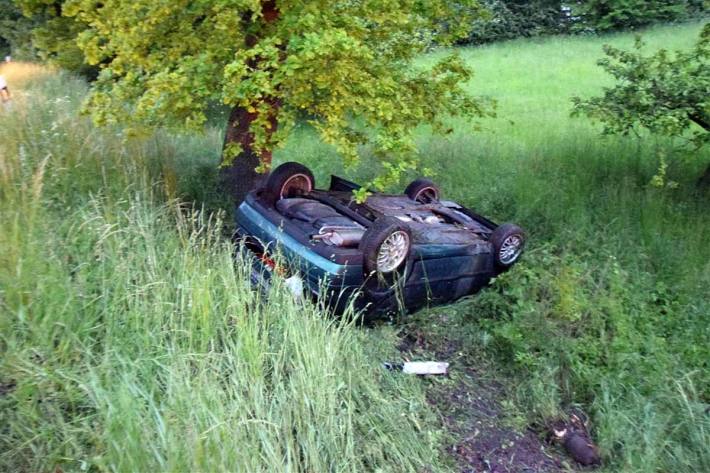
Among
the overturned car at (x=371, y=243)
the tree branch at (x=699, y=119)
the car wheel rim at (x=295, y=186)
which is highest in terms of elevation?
the tree branch at (x=699, y=119)

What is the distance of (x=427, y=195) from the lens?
677 cm

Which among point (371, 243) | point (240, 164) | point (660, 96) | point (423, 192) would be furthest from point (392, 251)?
point (660, 96)

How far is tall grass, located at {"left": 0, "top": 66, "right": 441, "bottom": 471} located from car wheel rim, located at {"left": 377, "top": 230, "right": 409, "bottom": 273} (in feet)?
1.77

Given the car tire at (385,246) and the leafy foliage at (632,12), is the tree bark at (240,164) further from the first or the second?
the leafy foliage at (632,12)

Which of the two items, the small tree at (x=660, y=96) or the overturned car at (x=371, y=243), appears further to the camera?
the small tree at (x=660, y=96)

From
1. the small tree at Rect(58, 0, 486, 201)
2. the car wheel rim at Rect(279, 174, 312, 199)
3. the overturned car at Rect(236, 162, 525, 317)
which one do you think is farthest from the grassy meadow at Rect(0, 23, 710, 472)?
the small tree at Rect(58, 0, 486, 201)

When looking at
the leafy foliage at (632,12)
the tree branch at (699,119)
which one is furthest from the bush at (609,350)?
the leafy foliage at (632,12)

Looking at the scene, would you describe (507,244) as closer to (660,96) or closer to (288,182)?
(288,182)

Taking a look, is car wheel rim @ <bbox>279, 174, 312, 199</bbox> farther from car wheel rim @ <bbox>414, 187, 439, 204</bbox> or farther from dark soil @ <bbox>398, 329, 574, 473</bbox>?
dark soil @ <bbox>398, 329, 574, 473</bbox>

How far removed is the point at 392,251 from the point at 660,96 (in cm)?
356

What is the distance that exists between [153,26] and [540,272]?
407 cm

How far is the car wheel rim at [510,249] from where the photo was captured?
6109mm

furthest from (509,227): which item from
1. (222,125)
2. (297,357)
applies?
(222,125)

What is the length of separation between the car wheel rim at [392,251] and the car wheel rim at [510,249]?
1.39 metres
